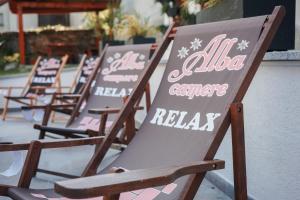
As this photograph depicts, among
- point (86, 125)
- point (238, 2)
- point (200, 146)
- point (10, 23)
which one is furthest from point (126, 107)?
point (10, 23)

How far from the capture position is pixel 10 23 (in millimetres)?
18969

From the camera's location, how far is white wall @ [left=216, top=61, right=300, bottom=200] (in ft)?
8.04

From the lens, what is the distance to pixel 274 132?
262 centimetres

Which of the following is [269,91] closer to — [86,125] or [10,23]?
[86,125]

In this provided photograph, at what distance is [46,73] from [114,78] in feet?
10.8

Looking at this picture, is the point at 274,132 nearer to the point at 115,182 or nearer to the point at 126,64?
the point at 115,182

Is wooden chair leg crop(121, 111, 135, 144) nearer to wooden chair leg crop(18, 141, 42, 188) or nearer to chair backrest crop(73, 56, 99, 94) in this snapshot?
wooden chair leg crop(18, 141, 42, 188)

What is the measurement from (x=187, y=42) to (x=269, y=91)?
52 cm

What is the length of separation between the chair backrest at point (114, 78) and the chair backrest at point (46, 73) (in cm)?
283

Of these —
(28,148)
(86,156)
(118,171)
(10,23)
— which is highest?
(118,171)

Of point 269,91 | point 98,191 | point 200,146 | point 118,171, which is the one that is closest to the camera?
point 98,191

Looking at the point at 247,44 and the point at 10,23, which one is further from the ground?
the point at 247,44

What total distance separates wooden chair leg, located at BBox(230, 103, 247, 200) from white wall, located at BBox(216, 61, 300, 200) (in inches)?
21.0

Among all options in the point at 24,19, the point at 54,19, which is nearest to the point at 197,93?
the point at 24,19
